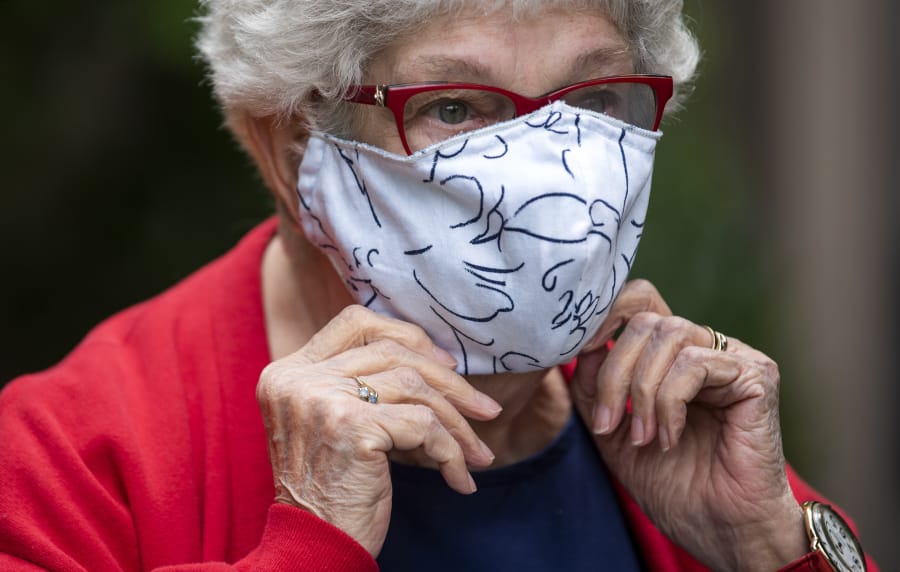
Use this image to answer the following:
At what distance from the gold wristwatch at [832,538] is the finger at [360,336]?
833 millimetres

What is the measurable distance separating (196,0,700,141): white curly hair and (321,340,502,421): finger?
1.46ft

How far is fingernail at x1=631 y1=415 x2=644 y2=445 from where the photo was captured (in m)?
2.18

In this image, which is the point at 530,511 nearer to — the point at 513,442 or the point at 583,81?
the point at 513,442

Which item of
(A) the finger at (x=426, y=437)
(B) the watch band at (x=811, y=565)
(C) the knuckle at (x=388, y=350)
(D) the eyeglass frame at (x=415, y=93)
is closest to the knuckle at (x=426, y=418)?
(A) the finger at (x=426, y=437)

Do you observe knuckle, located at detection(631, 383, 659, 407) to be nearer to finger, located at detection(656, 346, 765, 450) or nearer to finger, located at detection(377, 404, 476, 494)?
finger, located at detection(656, 346, 765, 450)

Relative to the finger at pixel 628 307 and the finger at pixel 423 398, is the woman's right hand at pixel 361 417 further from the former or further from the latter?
the finger at pixel 628 307

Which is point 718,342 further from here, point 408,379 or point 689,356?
point 408,379

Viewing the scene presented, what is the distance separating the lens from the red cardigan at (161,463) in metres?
1.95

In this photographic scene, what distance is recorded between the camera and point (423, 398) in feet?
6.37

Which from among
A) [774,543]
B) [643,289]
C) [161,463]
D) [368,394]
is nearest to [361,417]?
[368,394]

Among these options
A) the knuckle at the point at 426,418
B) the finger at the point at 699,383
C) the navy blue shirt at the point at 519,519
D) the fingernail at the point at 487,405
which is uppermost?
the knuckle at the point at 426,418

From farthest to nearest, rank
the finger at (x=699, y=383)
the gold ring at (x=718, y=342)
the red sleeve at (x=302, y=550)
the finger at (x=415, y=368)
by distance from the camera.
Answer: the gold ring at (x=718, y=342)
the finger at (x=699, y=383)
the finger at (x=415, y=368)
the red sleeve at (x=302, y=550)

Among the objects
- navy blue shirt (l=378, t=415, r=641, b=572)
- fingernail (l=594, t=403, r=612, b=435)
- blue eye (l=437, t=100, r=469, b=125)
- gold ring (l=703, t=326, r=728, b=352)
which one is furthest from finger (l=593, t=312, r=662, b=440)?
blue eye (l=437, t=100, r=469, b=125)

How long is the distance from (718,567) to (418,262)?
36.9 inches
